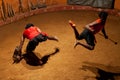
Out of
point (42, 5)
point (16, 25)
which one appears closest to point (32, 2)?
point (42, 5)

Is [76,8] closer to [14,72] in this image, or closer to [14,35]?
[14,35]

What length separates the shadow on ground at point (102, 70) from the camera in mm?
7398

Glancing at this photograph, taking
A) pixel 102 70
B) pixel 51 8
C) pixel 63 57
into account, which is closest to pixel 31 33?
pixel 63 57

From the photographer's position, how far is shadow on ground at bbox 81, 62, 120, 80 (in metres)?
7.40

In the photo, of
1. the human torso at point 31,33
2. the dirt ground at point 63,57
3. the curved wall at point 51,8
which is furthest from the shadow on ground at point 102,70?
the curved wall at point 51,8

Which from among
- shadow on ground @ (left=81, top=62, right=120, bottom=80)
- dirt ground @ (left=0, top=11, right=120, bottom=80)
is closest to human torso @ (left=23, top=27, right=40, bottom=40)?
dirt ground @ (left=0, top=11, right=120, bottom=80)

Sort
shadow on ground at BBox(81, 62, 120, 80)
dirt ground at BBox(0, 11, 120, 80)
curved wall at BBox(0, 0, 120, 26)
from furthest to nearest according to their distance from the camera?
curved wall at BBox(0, 0, 120, 26) → dirt ground at BBox(0, 11, 120, 80) → shadow on ground at BBox(81, 62, 120, 80)

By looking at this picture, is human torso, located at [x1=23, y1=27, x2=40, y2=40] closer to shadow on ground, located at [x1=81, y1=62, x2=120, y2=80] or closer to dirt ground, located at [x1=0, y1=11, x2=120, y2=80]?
dirt ground, located at [x1=0, y1=11, x2=120, y2=80]

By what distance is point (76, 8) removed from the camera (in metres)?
12.9

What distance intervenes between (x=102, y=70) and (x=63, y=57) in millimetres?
1503

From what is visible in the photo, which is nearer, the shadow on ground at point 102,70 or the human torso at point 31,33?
the shadow on ground at point 102,70

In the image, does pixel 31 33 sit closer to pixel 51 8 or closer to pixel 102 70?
pixel 102 70

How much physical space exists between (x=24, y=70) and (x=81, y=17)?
16.8 feet

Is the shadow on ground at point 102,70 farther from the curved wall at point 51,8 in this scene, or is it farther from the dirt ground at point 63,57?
the curved wall at point 51,8
